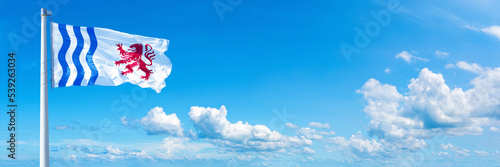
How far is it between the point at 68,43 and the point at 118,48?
2.80m

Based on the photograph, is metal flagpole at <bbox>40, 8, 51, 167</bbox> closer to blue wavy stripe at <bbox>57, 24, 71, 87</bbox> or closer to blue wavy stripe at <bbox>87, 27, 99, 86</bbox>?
blue wavy stripe at <bbox>57, 24, 71, 87</bbox>

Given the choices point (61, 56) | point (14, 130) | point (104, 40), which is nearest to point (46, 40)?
point (61, 56)

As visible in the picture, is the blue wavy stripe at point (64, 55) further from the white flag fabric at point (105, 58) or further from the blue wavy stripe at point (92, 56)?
the blue wavy stripe at point (92, 56)

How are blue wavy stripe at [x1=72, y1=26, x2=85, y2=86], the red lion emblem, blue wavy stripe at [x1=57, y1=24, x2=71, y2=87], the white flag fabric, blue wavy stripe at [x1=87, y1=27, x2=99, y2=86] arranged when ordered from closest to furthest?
blue wavy stripe at [x1=57, y1=24, x2=71, y2=87] → the white flag fabric → blue wavy stripe at [x1=72, y1=26, x2=85, y2=86] → blue wavy stripe at [x1=87, y1=27, x2=99, y2=86] → the red lion emblem

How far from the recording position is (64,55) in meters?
25.0

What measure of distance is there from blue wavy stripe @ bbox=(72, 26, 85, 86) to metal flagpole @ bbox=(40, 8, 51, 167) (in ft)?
6.04

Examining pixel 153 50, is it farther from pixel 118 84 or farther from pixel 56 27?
pixel 56 27

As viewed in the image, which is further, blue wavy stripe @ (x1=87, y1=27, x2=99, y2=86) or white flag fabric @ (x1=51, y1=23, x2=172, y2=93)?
blue wavy stripe @ (x1=87, y1=27, x2=99, y2=86)

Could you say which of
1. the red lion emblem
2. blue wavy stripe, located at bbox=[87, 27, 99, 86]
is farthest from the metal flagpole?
the red lion emblem

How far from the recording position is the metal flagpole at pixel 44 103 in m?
23.0

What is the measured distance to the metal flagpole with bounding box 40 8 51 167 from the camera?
75.6 feet

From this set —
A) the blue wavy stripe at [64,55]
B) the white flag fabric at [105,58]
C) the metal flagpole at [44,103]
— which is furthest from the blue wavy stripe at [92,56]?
the metal flagpole at [44,103]

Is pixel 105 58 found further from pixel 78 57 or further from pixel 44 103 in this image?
pixel 44 103

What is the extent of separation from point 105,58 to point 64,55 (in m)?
2.37
